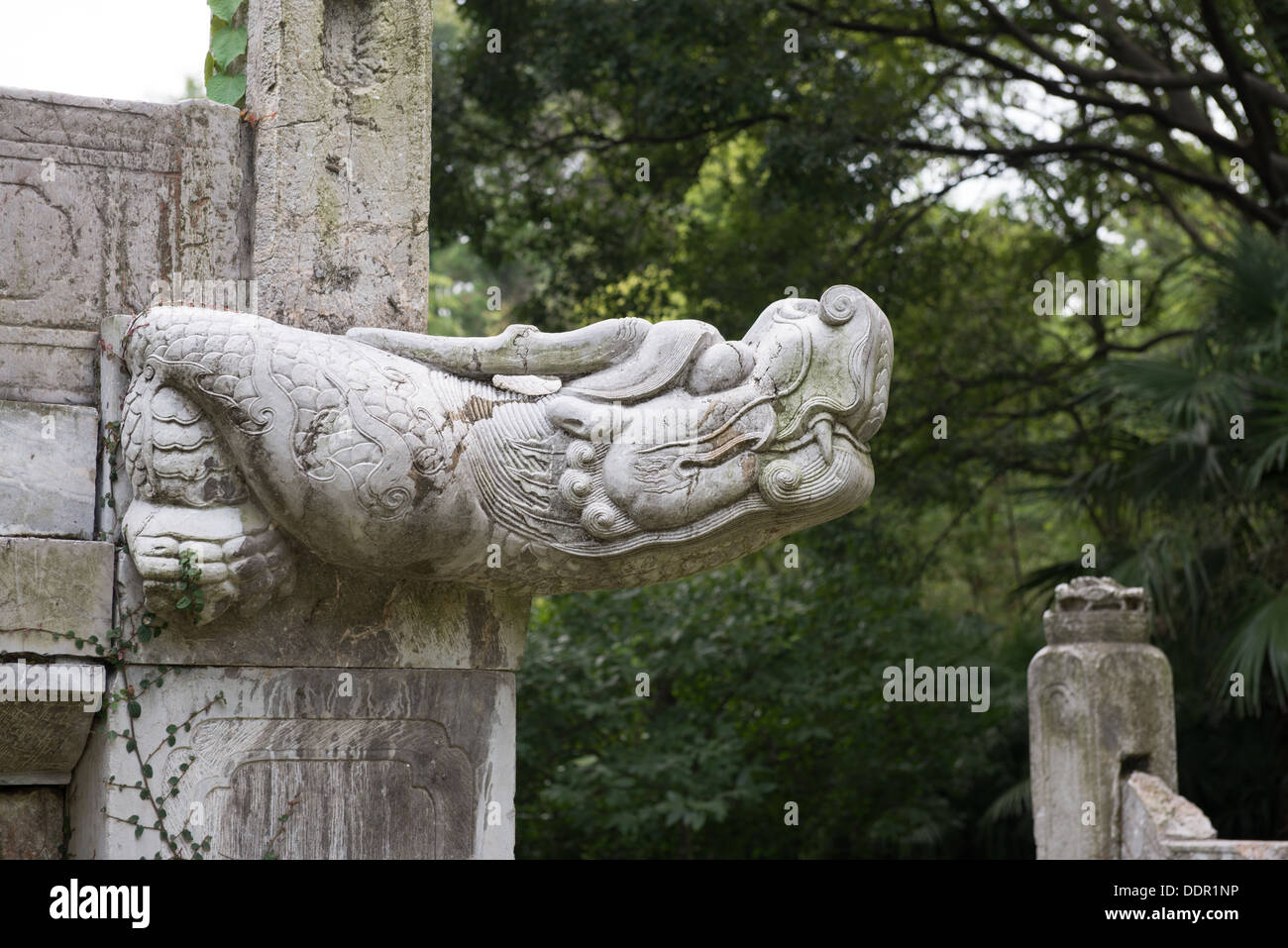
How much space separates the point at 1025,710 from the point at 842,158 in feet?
12.5

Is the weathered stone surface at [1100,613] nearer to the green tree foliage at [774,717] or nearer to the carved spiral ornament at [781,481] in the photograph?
the green tree foliage at [774,717]

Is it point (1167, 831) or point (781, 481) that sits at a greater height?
point (781, 481)

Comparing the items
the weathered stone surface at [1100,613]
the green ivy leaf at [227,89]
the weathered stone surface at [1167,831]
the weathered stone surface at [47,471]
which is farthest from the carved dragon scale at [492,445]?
the weathered stone surface at [1100,613]

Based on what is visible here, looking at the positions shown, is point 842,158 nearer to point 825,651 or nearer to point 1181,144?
point 825,651

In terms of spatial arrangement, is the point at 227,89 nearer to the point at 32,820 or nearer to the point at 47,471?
the point at 47,471

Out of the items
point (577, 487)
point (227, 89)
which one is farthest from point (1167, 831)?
point (227, 89)

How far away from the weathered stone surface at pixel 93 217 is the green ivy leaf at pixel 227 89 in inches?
5.6

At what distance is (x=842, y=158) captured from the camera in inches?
345

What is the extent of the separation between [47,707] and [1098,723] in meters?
5.20

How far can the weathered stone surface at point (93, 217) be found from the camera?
8.35 ft

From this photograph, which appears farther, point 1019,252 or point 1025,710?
point 1019,252

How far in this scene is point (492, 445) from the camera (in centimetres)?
249

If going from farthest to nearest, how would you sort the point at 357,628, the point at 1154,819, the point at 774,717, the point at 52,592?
the point at 774,717
the point at 1154,819
the point at 357,628
the point at 52,592
